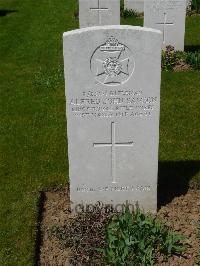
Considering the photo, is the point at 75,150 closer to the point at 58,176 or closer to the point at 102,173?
the point at 102,173

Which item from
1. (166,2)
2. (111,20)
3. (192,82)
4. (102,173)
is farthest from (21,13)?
(102,173)

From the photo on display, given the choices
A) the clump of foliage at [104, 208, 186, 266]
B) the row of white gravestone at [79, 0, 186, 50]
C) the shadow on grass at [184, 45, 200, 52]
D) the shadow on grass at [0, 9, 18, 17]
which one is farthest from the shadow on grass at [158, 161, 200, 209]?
the shadow on grass at [0, 9, 18, 17]

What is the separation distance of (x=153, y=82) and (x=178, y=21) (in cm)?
734

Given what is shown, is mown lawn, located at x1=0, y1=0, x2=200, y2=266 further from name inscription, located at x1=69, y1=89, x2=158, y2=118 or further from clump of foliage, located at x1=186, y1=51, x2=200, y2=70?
name inscription, located at x1=69, y1=89, x2=158, y2=118

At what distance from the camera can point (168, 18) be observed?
12289 millimetres

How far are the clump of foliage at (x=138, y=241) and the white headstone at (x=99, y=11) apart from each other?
8.85 metres

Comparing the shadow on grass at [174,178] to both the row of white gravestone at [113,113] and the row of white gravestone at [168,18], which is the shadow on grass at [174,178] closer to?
the row of white gravestone at [113,113]

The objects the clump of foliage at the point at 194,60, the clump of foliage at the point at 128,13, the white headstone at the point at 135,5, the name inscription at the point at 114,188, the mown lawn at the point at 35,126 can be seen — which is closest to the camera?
the name inscription at the point at 114,188

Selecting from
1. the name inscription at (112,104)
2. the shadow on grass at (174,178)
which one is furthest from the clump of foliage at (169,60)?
the name inscription at (112,104)

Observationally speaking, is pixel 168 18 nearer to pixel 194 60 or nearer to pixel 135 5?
pixel 194 60

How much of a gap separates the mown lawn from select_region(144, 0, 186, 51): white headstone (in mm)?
1264

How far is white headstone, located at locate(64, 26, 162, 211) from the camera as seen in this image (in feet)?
17.3

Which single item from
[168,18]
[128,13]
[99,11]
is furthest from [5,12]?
[168,18]

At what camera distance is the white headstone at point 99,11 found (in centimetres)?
1345
